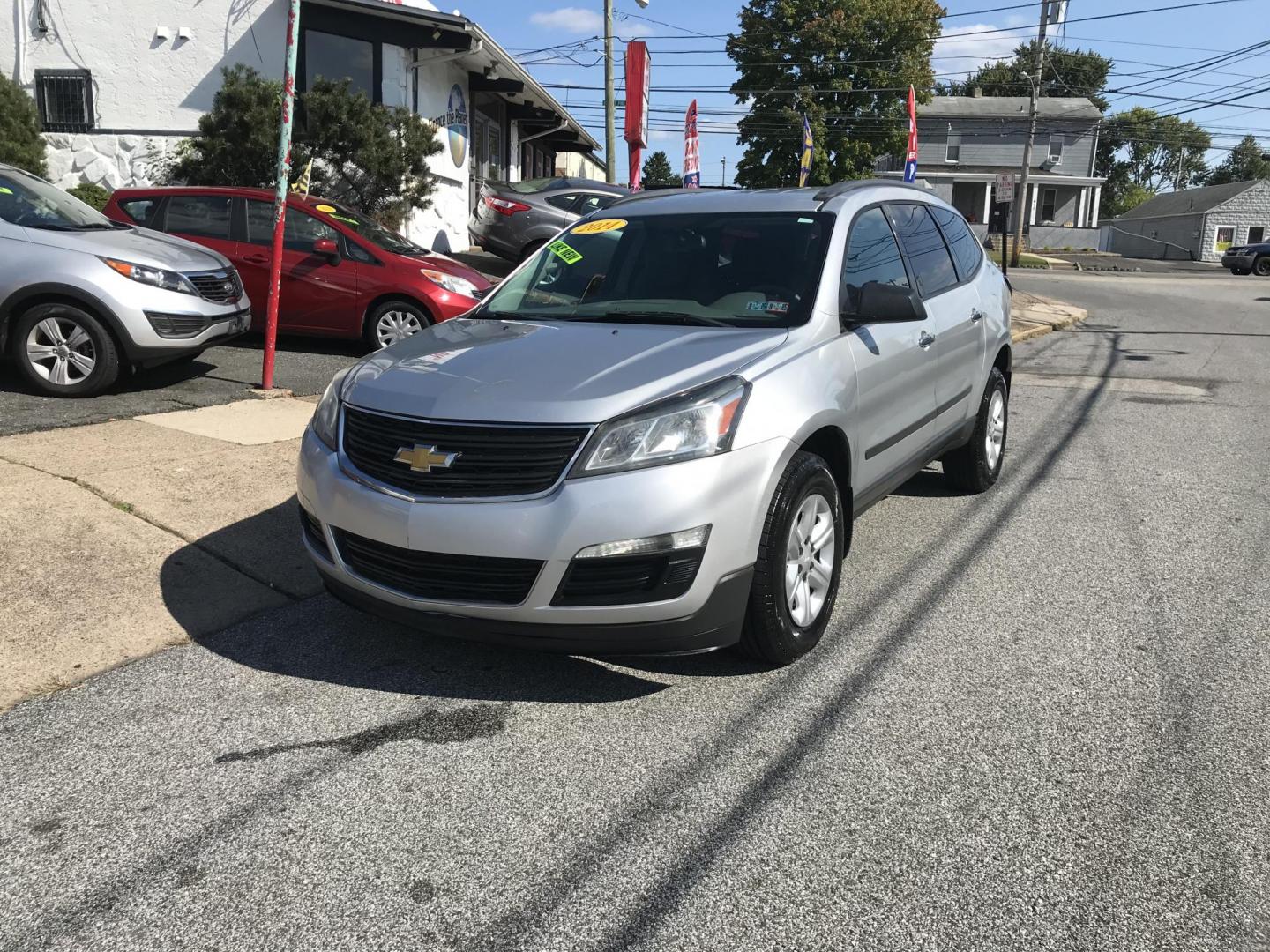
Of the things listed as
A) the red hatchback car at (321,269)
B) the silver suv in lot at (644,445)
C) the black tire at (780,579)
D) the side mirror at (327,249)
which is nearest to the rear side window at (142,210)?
the red hatchback car at (321,269)

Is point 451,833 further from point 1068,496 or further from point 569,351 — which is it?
point 1068,496

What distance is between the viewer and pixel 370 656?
13.2ft

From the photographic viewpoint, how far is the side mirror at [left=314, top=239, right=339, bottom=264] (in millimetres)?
9914

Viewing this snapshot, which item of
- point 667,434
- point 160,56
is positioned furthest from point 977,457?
point 160,56

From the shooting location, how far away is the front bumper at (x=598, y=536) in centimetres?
328

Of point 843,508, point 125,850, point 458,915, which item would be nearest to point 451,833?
point 458,915

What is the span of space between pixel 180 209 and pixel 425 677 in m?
8.21

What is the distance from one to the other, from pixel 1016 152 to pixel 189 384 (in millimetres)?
60684

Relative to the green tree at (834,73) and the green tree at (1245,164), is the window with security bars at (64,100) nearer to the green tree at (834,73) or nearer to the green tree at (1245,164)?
the green tree at (834,73)

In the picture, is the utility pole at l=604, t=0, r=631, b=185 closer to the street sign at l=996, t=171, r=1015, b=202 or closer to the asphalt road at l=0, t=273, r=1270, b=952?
the street sign at l=996, t=171, r=1015, b=202

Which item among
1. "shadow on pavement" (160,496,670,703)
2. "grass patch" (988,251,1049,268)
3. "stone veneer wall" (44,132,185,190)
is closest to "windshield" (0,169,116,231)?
"shadow on pavement" (160,496,670,703)

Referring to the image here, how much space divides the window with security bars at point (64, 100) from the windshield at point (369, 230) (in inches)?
359

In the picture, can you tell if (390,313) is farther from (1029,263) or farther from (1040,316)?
(1029,263)

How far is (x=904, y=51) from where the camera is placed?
4775 cm
